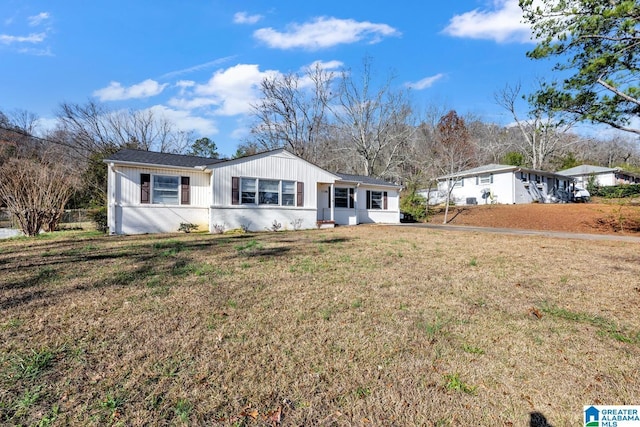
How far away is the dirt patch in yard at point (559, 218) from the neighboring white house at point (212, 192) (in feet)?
33.6

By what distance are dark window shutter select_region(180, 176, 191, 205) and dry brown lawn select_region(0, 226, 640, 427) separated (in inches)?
312

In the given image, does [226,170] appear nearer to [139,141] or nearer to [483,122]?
[139,141]

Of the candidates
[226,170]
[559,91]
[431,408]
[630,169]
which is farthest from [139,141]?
[630,169]

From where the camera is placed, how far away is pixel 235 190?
45.2ft

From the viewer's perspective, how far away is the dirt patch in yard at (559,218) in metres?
14.4

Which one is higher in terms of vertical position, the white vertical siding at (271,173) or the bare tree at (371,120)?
the bare tree at (371,120)

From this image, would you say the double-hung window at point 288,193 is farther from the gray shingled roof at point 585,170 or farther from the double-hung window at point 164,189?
the gray shingled roof at point 585,170

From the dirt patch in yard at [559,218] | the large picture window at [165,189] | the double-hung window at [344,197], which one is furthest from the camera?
the double-hung window at [344,197]

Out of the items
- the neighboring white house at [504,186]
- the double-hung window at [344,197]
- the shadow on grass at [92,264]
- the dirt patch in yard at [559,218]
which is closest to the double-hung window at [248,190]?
the double-hung window at [344,197]

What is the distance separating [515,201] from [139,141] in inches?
1425

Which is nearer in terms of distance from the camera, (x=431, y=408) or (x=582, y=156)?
(x=431, y=408)

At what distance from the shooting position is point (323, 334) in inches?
124

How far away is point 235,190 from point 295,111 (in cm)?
1816

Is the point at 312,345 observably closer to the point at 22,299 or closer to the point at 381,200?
the point at 22,299
